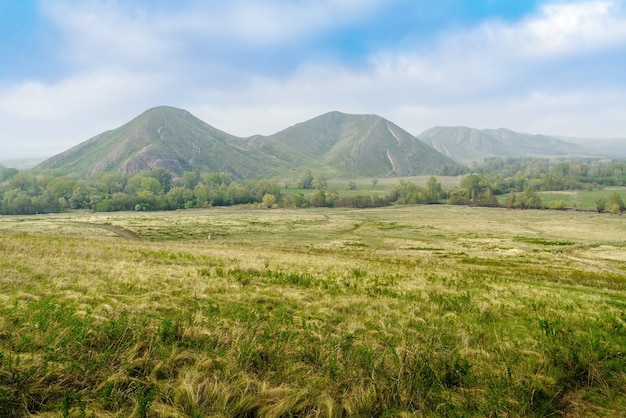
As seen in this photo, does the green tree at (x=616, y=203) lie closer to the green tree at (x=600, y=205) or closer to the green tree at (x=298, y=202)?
the green tree at (x=600, y=205)

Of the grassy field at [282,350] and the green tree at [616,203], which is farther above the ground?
the grassy field at [282,350]

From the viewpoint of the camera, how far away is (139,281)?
39.3ft

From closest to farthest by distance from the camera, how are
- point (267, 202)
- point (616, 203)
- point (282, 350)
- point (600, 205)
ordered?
point (282, 350), point (616, 203), point (600, 205), point (267, 202)

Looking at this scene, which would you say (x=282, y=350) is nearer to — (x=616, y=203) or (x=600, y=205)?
(x=600, y=205)

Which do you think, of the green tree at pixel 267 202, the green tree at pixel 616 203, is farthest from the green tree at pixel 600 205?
the green tree at pixel 267 202

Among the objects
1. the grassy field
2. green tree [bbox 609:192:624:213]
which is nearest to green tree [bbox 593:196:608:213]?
green tree [bbox 609:192:624:213]

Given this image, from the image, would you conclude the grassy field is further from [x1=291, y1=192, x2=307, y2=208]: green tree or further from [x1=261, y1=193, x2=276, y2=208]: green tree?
[x1=291, y1=192, x2=307, y2=208]: green tree

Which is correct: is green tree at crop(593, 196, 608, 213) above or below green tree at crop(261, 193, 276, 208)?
below

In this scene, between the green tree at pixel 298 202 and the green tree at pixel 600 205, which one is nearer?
the green tree at pixel 600 205

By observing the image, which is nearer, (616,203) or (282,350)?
(282,350)

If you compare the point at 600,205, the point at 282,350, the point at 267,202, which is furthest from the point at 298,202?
the point at 282,350

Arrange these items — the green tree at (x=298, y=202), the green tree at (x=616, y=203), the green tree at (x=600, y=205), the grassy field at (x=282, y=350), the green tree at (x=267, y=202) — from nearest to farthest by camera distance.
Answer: the grassy field at (x=282, y=350) < the green tree at (x=616, y=203) < the green tree at (x=600, y=205) < the green tree at (x=267, y=202) < the green tree at (x=298, y=202)

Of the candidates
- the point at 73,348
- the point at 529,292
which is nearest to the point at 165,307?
the point at 73,348

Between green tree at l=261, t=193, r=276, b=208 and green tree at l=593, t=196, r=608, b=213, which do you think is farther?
green tree at l=261, t=193, r=276, b=208
